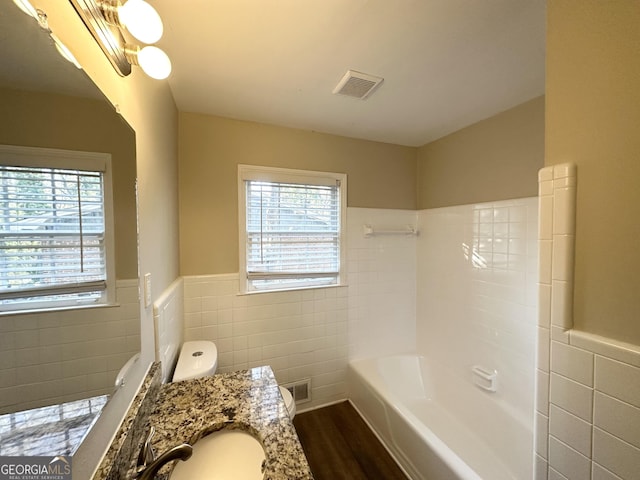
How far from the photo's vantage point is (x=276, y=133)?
6.86ft

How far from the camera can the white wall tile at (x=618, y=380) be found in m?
0.69

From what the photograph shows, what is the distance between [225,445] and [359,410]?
1.65 m

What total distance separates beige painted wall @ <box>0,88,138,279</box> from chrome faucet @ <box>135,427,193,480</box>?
502 mm

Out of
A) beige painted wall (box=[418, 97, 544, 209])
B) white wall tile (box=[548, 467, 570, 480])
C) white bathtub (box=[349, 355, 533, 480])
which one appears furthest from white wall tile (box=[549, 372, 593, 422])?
beige painted wall (box=[418, 97, 544, 209])

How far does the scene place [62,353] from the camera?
1.80ft

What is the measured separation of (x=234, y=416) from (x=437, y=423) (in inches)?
74.2

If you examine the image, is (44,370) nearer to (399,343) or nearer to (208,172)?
(208,172)

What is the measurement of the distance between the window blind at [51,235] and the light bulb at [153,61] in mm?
414

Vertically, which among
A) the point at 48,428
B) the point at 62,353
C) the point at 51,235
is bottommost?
the point at 48,428

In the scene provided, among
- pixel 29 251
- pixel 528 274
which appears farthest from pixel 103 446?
pixel 528 274

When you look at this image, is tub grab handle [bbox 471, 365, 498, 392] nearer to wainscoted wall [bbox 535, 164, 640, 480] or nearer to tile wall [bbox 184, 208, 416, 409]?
tile wall [bbox 184, 208, 416, 409]

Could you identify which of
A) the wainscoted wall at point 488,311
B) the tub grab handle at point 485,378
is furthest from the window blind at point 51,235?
the tub grab handle at point 485,378

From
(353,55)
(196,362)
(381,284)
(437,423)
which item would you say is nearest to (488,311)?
(381,284)

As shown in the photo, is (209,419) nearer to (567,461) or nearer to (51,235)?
(51,235)
